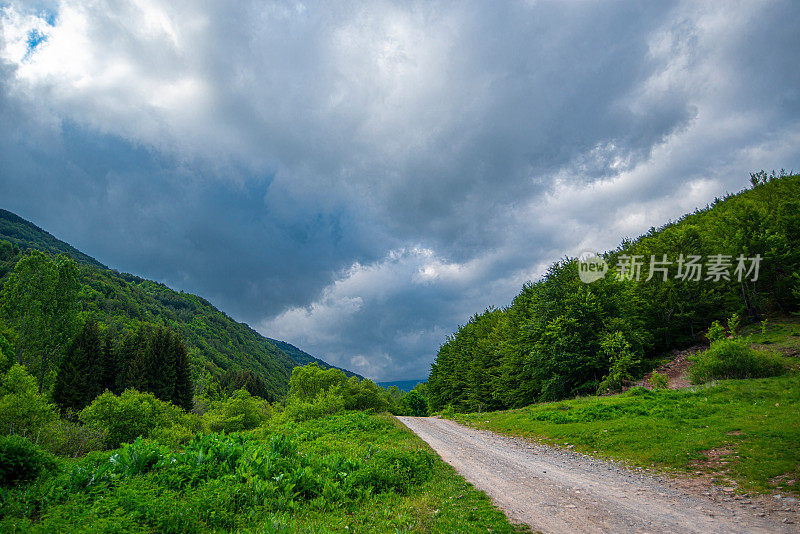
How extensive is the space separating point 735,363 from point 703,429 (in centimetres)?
1120

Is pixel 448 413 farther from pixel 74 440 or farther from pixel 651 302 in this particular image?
pixel 74 440

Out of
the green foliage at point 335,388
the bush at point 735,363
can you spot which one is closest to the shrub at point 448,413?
the green foliage at point 335,388

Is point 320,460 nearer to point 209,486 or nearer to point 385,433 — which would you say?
point 209,486

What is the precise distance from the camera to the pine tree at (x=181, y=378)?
61969 mm

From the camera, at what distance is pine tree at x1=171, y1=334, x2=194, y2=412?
62.0 meters

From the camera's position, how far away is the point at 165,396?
59.2 m

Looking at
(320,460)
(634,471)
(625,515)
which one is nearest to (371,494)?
(320,460)

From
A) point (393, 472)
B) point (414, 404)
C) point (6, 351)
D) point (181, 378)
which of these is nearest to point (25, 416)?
point (6, 351)

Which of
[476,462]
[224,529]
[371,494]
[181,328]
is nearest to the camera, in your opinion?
[224,529]

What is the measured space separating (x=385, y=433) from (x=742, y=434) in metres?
16.8

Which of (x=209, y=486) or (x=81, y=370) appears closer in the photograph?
(x=209, y=486)

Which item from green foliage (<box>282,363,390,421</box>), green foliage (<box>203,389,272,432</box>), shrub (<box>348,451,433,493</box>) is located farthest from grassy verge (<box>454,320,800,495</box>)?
green foliage (<box>203,389,272,432</box>)

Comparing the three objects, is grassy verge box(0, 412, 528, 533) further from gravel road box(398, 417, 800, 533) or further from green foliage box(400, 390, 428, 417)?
green foliage box(400, 390, 428, 417)

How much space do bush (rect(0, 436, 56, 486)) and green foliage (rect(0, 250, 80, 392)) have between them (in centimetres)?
5710
